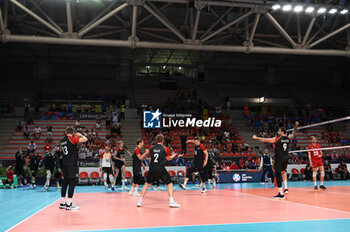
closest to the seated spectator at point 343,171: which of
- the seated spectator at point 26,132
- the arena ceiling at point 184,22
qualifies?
the arena ceiling at point 184,22

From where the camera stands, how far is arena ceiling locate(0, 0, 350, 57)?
762 inches

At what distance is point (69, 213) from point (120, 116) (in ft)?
78.4

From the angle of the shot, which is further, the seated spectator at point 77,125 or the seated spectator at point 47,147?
the seated spectator at point 77,125

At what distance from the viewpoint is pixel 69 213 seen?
337 inches

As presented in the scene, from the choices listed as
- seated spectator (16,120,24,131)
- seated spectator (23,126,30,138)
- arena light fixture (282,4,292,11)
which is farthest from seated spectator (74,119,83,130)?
arena light fixture (282,4,292,11)

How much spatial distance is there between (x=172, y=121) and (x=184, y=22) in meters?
9.10

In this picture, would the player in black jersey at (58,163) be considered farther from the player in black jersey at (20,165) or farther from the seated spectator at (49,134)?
the seated spectator at (49,134)

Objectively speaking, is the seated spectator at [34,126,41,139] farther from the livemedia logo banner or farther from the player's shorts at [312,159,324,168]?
the player's shorts at [312,159,324,168]

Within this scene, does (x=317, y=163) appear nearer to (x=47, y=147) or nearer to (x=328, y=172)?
(x=328, y=172)

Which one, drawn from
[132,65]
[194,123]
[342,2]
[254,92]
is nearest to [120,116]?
[194,123]

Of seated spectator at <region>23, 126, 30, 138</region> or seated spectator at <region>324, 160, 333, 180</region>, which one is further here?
seated spectator at <region>23, 126, 30, 138</region>

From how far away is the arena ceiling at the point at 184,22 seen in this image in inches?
762

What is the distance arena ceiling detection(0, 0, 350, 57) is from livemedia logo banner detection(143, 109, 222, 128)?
6.44 m

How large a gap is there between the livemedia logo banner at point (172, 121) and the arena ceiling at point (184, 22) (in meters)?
6.44
